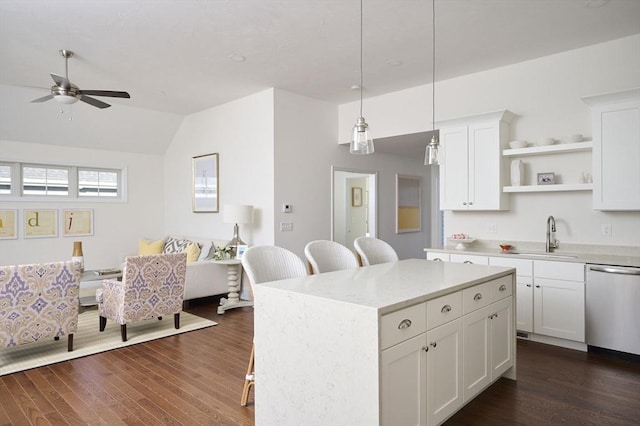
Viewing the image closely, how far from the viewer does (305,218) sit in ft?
18.5

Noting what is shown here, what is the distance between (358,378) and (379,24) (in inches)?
114

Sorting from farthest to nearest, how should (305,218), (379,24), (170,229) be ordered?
(170,229), (305,218), (379,24)

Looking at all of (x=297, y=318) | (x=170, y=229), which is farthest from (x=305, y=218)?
(x=297, y=318)

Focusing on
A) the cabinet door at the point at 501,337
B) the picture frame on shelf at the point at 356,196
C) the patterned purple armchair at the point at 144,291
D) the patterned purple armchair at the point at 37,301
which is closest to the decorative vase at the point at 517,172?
the cabinet door at the point at 501,337

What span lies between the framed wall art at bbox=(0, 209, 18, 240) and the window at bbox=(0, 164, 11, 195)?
0.29 metres

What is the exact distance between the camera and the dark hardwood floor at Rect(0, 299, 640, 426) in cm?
249

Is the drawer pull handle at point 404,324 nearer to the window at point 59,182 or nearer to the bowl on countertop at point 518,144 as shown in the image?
the bowl on countertop at point 518,144

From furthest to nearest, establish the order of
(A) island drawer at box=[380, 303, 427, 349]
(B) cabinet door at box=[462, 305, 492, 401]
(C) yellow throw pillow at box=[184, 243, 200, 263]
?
(C) yellow throw pillow at box=[184, 243, 200, 263]
(B) cabinet door at box=[462, 305, 492, 401]
(A) island drawer at box=[380, 303, 427, 349]

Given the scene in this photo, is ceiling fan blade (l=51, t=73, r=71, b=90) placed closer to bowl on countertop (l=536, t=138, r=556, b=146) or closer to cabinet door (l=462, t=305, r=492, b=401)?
cabinet door (l=462, t=305, r=492, b=401)

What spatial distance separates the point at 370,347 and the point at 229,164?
4.75 meters

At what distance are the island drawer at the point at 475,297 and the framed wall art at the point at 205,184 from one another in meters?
4.55

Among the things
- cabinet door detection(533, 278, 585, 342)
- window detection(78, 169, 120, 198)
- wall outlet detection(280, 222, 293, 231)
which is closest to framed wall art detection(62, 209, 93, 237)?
window detection(78, 169, 120, 198)

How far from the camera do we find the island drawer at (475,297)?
7.67 ft

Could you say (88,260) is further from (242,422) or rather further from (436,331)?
(436,331)
